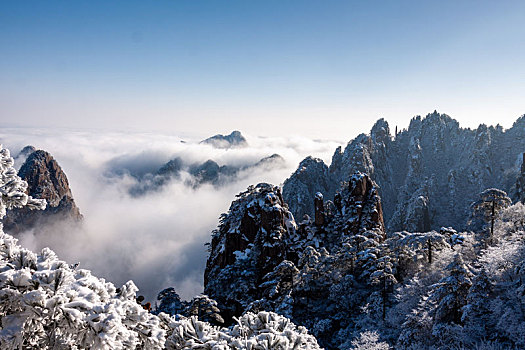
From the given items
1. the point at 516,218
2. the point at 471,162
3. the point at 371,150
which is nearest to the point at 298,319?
the point at 516,218

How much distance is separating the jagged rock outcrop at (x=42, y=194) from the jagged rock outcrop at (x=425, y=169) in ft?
421

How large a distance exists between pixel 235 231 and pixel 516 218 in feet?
163

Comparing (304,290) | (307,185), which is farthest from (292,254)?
(307,185)

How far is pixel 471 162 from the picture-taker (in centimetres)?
15038

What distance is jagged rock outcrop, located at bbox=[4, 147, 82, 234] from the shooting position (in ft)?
497

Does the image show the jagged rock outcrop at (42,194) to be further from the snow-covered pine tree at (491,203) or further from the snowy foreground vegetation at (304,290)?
the snow-covered pine tree at (491,203)

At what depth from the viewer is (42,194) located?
526 feet

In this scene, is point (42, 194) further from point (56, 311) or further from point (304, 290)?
point (56, 311)

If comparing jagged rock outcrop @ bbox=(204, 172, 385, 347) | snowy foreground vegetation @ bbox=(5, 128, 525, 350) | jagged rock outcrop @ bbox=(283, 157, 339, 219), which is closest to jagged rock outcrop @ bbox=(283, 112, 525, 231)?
jagged rock outcrop @ bbox=(283, 157, 339, 219)

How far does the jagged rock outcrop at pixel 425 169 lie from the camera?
126 metres

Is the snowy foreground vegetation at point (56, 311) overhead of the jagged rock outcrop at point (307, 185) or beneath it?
overhead

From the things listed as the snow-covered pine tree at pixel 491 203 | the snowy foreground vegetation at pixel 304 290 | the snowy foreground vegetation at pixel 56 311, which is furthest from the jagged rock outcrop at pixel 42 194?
the snow-covered pine tree at pixel 491 203

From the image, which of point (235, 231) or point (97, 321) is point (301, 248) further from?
point (97, 321)

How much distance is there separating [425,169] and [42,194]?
224000mm
